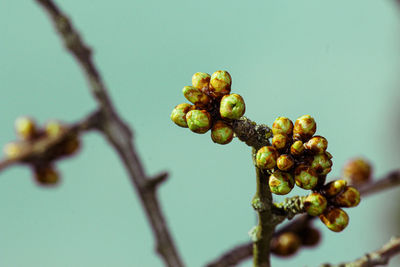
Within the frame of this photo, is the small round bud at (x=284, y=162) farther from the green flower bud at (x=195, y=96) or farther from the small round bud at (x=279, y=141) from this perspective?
the green flower bud at (x=195, y=96)

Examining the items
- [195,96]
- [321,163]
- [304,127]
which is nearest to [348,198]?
[321,163]

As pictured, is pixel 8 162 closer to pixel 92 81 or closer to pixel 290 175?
pixel 92 81

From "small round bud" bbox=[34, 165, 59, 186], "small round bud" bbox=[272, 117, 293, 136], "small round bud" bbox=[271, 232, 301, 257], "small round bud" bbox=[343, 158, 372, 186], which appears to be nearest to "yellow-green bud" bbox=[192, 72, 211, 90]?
"small round bud" bbox=[272, 117, 293, 136]

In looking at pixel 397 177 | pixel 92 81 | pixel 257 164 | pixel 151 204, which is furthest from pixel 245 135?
pixel 397 177

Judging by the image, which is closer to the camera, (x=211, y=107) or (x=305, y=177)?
(x=305, y=177)

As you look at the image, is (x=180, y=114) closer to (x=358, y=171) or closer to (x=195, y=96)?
(x=195, y=96)
